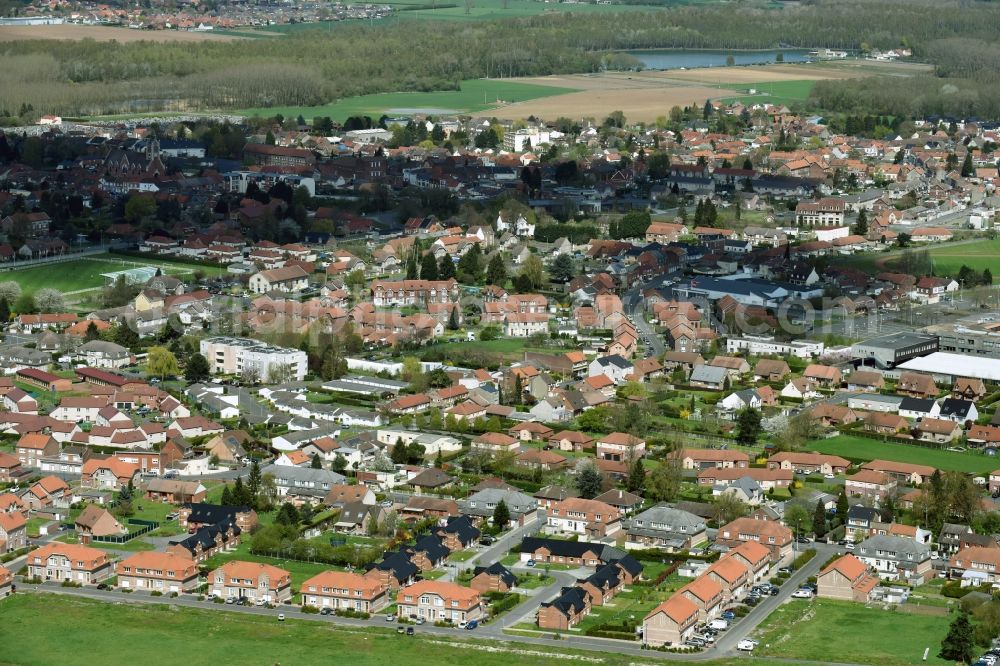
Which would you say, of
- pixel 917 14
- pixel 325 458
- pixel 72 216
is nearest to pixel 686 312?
pixel 325 458

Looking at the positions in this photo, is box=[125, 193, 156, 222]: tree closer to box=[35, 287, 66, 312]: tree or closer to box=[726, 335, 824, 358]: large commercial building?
box=[35, 287, 66, 312]: tree

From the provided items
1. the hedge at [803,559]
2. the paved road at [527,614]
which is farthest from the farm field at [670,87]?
the paved road at [527,614]

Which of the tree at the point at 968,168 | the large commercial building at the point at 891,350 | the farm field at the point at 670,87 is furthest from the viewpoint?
the farm field at the point at 670,87

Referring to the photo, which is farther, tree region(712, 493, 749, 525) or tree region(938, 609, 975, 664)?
tree region(712, 493, 749, 525)

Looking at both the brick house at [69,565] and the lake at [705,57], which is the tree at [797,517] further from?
the lake at [705,57]

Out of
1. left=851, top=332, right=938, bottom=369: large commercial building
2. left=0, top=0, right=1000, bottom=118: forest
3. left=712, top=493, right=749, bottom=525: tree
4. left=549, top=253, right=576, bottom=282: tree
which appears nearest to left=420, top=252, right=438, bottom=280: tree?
left=549, top=253, right=576, bottom=282: tree

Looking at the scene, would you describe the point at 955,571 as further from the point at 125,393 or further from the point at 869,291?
the point at 869,291
